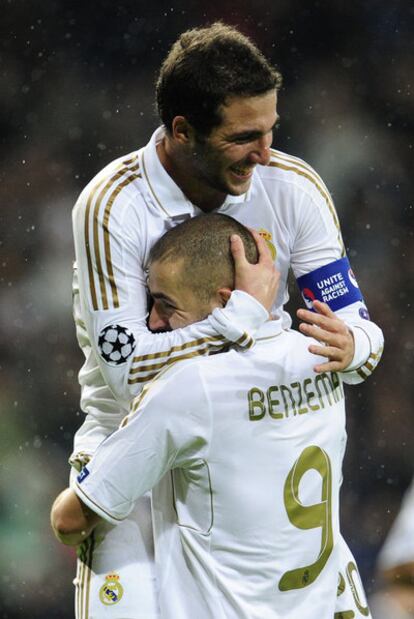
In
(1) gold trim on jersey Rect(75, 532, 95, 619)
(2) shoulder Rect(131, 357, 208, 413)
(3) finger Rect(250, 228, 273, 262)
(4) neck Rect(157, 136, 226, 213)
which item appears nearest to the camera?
(2) shoulder Rect(131, 357, 208, 413)

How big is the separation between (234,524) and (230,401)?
0.24 meters

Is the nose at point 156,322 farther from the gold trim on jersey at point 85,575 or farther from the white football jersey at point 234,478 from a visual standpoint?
the gold trim on jersey at point 85,575

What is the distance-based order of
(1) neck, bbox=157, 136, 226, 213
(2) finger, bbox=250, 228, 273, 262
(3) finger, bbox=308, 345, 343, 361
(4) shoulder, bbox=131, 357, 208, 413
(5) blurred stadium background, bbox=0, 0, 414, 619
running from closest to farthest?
(4) shoulder, bbox=131, 357, 208, 413 → (3) finger, bbox=308, 345, 343, 361 → (2) finger, bbox=250, 228, 273, 262 → (1) neck, bbox=157, 136, 226, 213 → (5) blurred stadium background, bbox=0, 0, 414, 619

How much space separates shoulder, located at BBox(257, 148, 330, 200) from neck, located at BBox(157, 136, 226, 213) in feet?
0.39

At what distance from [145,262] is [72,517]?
0.55 metres

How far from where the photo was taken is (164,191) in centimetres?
236

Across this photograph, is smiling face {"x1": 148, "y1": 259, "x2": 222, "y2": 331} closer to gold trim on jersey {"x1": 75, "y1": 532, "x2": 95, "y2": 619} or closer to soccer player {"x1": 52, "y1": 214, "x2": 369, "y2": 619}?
soccer player {"x1": 52, "y1": 214, "x2": 369, "y2": 619}

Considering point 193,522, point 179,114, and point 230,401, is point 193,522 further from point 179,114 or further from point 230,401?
point 179,114

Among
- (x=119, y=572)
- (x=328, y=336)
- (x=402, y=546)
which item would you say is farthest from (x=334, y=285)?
(x=402, y=546)

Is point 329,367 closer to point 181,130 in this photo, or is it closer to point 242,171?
point 242,171

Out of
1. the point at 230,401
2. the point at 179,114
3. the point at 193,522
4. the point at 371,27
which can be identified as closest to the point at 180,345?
the point at 230,401

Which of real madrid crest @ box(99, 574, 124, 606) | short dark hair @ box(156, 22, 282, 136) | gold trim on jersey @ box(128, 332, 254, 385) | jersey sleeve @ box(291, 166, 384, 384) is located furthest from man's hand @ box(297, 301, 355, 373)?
real madrid crest @ box(99, 574, 124, 606)

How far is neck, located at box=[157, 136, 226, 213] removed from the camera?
2.41m

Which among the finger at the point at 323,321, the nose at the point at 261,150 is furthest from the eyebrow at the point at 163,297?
the nose at the point at 261,150
